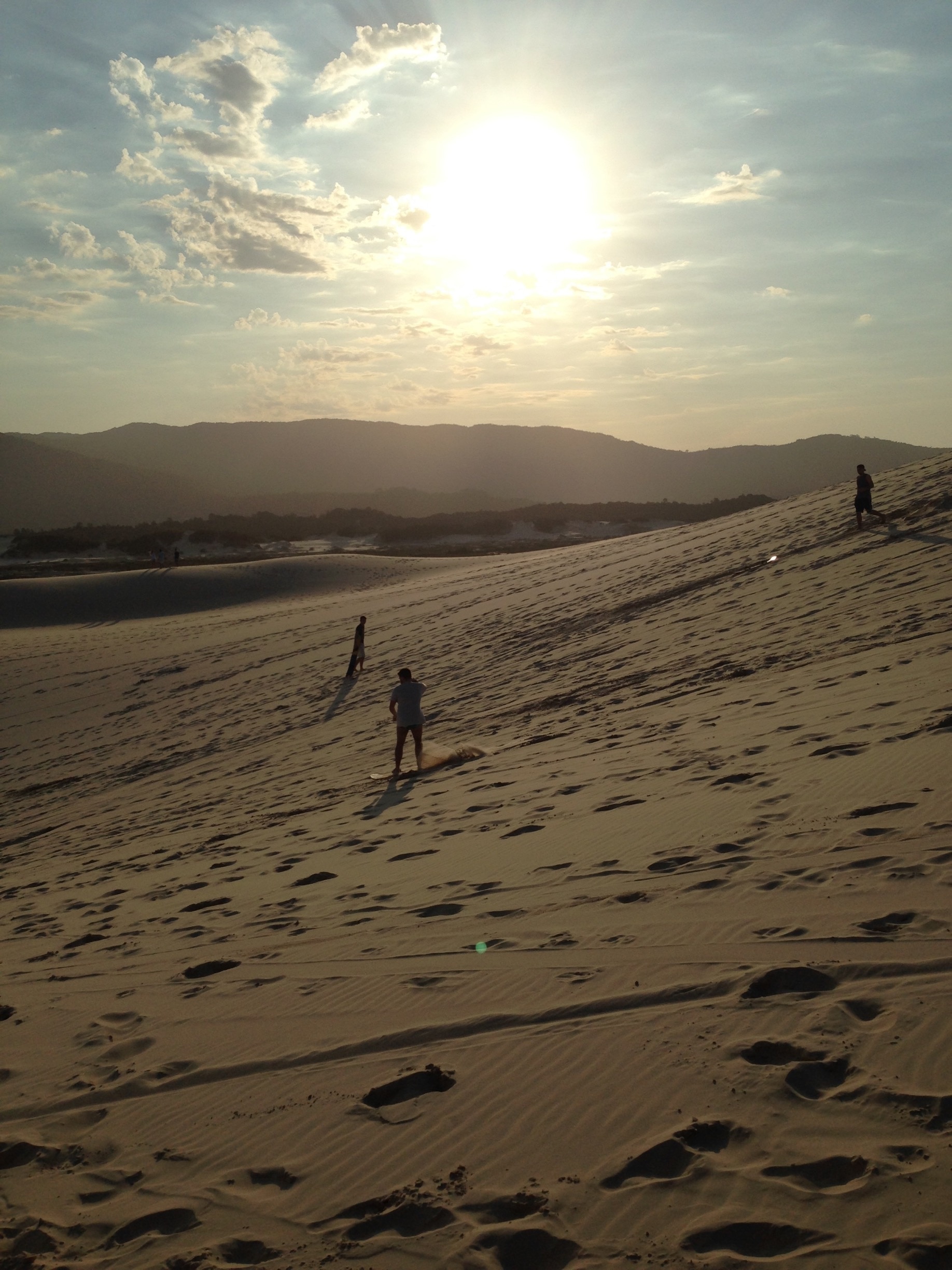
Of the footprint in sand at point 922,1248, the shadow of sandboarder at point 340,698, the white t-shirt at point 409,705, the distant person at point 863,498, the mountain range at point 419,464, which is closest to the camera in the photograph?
the footprint in sand at point 922,1248

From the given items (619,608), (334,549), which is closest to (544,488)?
(334,549)

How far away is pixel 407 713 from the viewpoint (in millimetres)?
10297

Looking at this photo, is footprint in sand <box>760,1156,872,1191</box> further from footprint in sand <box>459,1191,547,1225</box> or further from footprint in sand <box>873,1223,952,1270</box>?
footprint in sand <box>459,1191,547,1225</box>

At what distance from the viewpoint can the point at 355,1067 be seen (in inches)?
144

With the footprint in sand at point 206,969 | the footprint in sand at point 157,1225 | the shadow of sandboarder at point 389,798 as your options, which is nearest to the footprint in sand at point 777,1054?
the footprint in sand at point 157,1225

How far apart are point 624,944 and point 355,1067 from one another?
4.26 feet

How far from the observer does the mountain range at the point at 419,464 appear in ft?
436

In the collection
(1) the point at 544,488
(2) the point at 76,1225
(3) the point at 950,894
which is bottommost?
(2) the point at 76,1225

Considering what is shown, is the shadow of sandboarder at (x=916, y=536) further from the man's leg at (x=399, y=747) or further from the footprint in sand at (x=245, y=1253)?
the footprint in sand at (x=245, y=1253)

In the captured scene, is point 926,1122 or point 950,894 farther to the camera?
point 950,894

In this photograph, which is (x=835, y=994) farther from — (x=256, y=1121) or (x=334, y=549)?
(x=334, y=549)

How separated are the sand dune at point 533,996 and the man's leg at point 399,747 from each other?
0.90 ft

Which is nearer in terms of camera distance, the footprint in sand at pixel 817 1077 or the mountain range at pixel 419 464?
the footprint in sand at pixel 817 1077

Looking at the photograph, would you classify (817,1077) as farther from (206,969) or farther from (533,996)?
(206,969)
